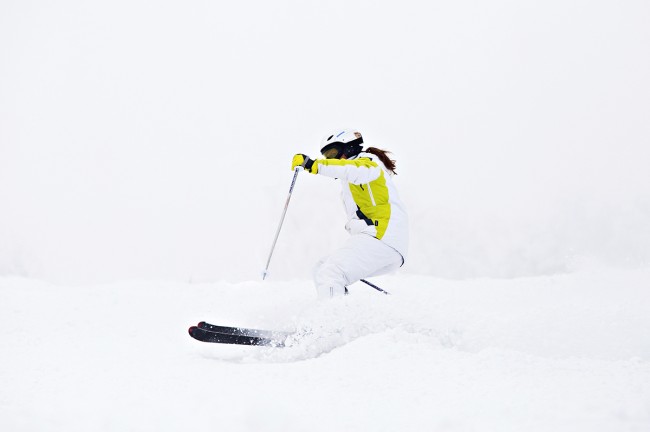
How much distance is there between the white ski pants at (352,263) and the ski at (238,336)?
53cm

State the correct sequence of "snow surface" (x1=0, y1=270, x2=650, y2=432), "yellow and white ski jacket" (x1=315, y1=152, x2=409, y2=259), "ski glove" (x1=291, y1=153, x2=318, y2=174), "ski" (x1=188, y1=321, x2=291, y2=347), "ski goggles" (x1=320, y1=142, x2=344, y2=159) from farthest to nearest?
"ski goggles" (x1=320, y1=142, x2=344, y2=159)
"yellow and white ski jacket" (x1=315, y1=152, x2=409, y2=259)
"ski glove" (x1=291, y1=153, x2=318, y2=174)
"ski" (x1=188, y1=321, x2=291, y2=347)
"snow surface" (x1=0, y1=270, x2=650, y2=432)

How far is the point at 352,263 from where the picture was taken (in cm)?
520

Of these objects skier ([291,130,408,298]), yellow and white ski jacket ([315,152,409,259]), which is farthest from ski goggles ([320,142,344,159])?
yellow and white ski jacket ([315,152,409,259])

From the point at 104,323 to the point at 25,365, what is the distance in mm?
1555

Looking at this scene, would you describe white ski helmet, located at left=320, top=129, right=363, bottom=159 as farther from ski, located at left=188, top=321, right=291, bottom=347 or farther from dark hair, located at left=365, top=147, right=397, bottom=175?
ski, located at left=188, top=321, right=291, bottom=347

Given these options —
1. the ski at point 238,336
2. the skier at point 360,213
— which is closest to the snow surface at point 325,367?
the ski at point 238,336

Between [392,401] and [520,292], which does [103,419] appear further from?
[520,292]

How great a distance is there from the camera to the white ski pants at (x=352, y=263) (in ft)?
16.8

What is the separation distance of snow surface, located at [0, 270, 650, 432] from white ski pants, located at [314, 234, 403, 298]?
0.66ft

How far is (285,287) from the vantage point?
8.55 meters

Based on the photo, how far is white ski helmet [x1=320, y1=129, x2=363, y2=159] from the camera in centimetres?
541

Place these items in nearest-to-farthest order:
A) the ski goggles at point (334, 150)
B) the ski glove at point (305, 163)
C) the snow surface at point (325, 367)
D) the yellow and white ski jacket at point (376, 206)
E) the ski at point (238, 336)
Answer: the snow surface at point (325, 367) < the ski at point (238, 336) < the ski glove at point (305, 163) < the yellow and white ski jacket at point (376, 206) < the ski goggles at point (334, 150)

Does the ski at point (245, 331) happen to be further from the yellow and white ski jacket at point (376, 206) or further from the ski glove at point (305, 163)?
the ski glove at point (305, 163)

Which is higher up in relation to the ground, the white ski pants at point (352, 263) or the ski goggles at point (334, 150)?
the ski goggles at point (334, 150)
